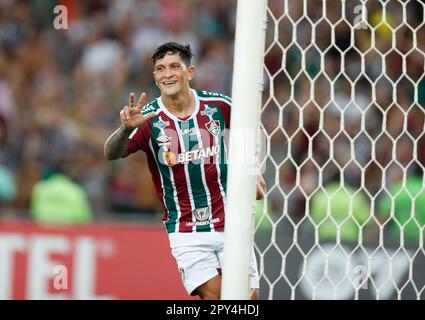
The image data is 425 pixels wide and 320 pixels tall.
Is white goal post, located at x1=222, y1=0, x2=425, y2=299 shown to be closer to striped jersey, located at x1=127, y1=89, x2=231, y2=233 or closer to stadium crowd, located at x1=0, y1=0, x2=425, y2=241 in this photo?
stadium crowd, located at x1=0, y1=0, x2=425, y2=241

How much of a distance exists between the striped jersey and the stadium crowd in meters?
2.14

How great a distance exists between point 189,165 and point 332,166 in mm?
3066

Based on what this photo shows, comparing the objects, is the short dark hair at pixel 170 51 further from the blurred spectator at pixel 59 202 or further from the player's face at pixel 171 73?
the blurred spectator at pixel 59 202

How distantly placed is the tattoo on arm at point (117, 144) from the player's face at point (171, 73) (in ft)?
1.11

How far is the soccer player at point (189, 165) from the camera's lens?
186 inches

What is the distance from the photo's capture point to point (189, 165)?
15.6ft

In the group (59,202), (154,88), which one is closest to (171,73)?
(59,202)

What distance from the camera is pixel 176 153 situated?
473cm

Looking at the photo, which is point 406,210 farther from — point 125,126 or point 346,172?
point 125,126

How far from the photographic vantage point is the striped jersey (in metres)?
4.74

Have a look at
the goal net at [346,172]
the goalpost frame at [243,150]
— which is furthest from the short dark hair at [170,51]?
the goalpost frame at [243,150]
